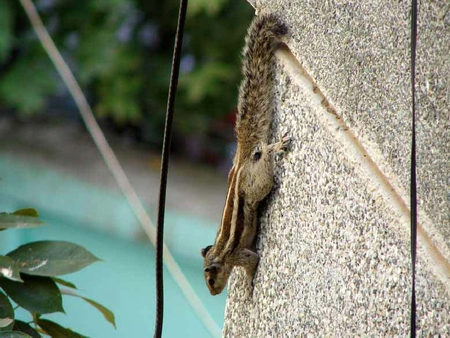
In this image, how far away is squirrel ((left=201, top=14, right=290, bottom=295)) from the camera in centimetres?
111

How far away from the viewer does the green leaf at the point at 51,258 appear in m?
0.98

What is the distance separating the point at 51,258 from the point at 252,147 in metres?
0.38

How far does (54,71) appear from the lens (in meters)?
3.78

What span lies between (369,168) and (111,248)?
9.63 ft

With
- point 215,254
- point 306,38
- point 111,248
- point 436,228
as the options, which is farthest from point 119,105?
point 436,228

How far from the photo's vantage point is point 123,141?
420cm

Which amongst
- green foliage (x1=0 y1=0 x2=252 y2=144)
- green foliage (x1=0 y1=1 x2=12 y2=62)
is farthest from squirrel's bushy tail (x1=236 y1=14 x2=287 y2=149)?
green foliage (x1=0 y1=1 x2=12 y2=62)

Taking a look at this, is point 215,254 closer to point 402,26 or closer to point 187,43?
point 402,26

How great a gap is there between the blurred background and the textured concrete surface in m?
2.28

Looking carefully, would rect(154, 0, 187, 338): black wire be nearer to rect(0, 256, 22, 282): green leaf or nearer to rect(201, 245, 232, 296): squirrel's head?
rect(0, 256, 22, 282): green leaf

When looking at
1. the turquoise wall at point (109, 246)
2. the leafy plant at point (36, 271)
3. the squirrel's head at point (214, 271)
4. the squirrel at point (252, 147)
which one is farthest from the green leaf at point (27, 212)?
the turquoise wall at point (109, 246)

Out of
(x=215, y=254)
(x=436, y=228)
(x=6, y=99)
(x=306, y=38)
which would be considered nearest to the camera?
(x=436, y=228)

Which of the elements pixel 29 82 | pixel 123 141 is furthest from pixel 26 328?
pixel 123 141

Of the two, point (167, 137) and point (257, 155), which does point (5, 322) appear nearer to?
point (167, 137)
